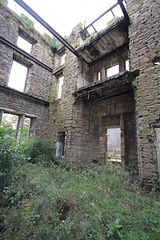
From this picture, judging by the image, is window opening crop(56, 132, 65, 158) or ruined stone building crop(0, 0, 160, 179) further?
window opening crop(56, 132, 65, 158)

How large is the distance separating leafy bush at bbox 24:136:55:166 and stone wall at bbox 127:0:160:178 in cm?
450

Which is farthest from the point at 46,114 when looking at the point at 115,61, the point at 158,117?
the point at 158,117

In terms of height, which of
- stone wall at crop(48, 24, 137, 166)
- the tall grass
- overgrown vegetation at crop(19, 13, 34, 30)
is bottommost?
the tall grass

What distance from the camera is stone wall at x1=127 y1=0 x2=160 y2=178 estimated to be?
151 inches

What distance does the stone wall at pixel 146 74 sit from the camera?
3.84 metres

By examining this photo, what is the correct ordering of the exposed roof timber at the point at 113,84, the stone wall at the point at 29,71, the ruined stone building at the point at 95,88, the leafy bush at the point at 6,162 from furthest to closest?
the stone wall at the point at 29,71 → the exposed roof timber at the point at 113,84 → the ruined stone building at the point at 95,88 → the leafy bush at the point at 6,162

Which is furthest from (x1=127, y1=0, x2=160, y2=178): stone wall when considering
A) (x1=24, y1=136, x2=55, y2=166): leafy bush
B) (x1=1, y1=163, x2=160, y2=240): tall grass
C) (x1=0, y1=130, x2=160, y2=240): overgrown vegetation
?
(x1=24, y1=136, x2=55, y2=166): leafy bush

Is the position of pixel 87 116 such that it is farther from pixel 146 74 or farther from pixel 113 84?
pixel 146 74

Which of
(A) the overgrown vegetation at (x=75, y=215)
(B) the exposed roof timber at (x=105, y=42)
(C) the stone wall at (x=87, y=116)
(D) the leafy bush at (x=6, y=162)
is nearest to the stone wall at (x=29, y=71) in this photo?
(C) the stone wall at (x=87, y=116)

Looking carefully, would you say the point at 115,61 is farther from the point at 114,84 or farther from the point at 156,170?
the point at 156,170

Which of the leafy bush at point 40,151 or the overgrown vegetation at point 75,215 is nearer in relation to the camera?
the overgrown vegetation at point 75,215

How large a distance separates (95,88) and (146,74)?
238 centimetres

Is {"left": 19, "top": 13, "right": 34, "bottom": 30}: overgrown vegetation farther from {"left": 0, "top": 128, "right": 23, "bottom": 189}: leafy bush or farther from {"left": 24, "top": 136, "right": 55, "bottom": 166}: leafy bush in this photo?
{"left": 0, "top": 128, "right": 23, "bottom": 189}: leafy bush

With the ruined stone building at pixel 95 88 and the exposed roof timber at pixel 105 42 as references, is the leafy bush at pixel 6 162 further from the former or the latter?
the exposed roof timber at pixel 105 42
